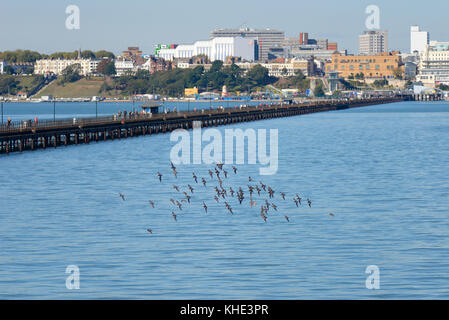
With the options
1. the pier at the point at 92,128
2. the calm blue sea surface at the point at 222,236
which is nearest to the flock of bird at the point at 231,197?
the calm blue sea surface at the point at 222,236

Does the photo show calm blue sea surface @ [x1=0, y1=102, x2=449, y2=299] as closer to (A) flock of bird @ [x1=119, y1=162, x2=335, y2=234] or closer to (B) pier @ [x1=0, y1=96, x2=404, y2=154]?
(A) flock of bird @ [x1=119, y1=162, x2=335, y2=234]

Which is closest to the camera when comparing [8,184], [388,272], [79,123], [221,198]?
[388,272]

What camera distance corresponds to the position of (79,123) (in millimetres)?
108188

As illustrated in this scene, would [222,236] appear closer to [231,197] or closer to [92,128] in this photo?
[231,197]

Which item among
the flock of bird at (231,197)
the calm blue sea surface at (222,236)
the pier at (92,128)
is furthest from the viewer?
the pier at (92,128)

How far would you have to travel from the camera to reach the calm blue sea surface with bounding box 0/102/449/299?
31391 millimetres

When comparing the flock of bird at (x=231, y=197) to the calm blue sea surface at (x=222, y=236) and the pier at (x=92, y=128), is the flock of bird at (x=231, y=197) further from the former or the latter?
the pier at (x=92, y=128)

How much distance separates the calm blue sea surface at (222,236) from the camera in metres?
31.4

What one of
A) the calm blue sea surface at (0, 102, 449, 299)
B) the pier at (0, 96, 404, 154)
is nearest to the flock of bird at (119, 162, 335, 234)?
the calm blue sea surface at (0, 102, 449, 299)

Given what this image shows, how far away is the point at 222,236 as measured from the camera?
40625 mm

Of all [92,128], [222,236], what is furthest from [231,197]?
[92,128]

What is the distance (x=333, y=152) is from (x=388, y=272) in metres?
65.8

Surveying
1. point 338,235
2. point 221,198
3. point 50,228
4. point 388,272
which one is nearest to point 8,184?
point 221,198
